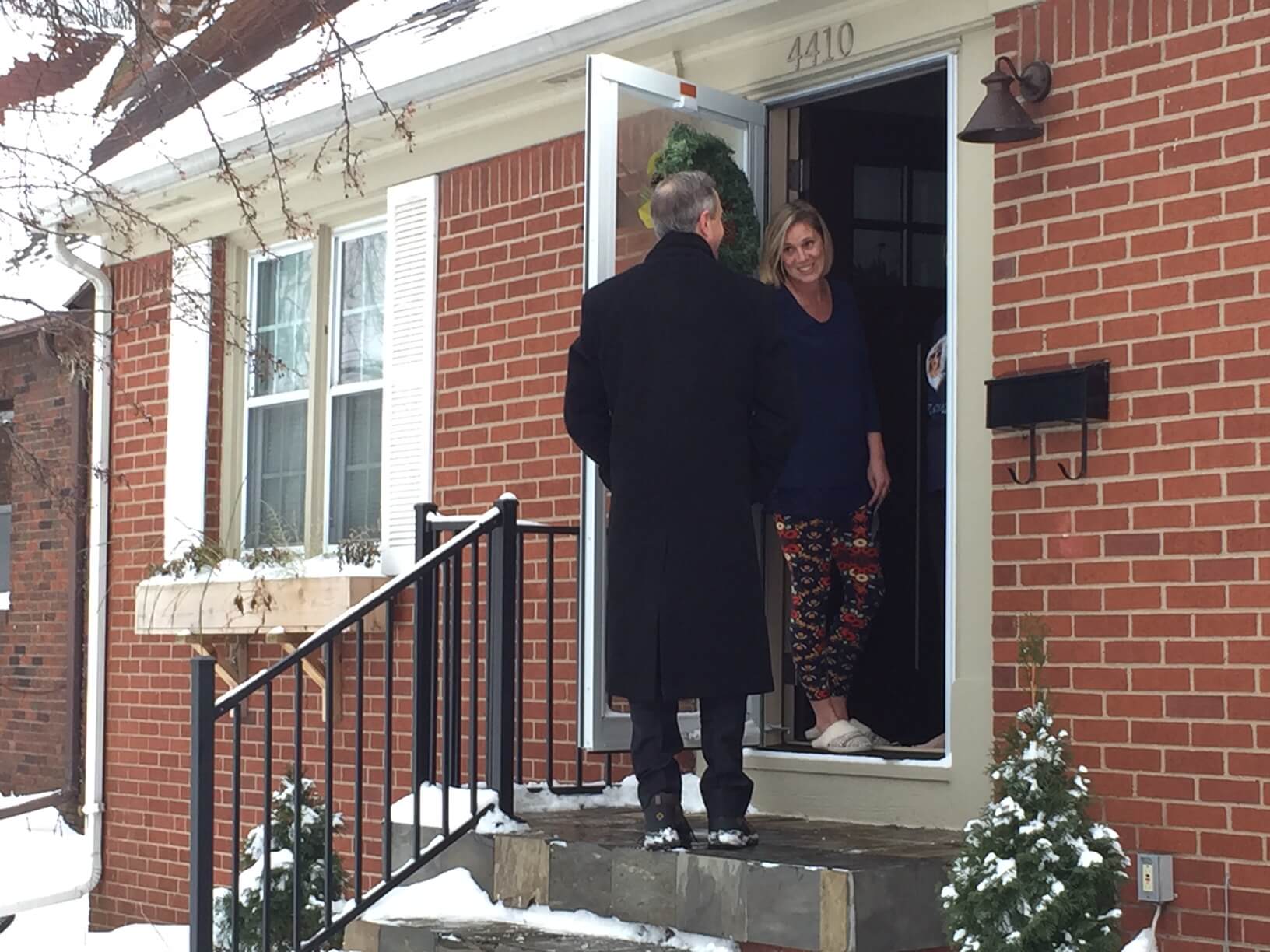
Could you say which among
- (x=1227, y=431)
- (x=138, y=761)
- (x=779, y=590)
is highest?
(x=1227, y=431)

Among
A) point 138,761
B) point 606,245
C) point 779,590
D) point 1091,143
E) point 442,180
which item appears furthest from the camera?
point 138,761

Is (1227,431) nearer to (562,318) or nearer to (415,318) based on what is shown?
(562,318)

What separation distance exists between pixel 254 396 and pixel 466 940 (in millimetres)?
4367

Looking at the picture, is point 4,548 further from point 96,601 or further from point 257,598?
point 257,598

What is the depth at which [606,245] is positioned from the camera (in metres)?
5.57

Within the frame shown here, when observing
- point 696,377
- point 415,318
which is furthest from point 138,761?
point 696,377

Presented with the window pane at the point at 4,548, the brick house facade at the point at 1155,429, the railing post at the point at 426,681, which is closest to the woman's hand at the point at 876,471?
the brick house facade at the point at 1155,429

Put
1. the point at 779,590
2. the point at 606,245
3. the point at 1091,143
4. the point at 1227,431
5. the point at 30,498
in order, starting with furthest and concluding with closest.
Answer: the point at 30,498 < the point at 779,590 < the point at 606,245 < the point at 1091,143 < the point at 1227,431

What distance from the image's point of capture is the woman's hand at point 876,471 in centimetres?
586

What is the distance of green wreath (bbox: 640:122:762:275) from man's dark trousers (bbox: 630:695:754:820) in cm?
163

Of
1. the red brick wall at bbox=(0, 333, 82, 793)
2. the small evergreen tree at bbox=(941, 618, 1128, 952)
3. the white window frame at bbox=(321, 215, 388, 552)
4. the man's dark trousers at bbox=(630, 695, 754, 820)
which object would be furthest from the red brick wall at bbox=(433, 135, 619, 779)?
the red brick wall at bbox=(0, 333, 82, 793)

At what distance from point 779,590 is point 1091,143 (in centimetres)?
199

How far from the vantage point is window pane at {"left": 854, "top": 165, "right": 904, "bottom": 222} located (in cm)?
662

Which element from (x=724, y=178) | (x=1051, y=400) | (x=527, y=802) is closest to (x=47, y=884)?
(x=527, y=802)
